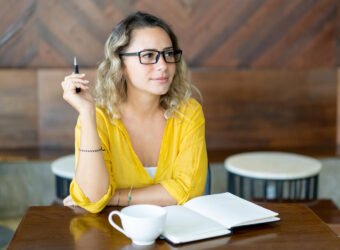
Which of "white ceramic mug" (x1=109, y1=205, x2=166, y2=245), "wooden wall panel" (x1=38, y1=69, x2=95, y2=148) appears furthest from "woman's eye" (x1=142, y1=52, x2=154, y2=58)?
"wooden wall panel" (x1=38, y1=69, x2=95, y2=148)

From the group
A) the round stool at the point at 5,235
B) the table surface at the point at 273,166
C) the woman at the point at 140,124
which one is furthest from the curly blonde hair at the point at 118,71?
the round stool at the point at 5,235

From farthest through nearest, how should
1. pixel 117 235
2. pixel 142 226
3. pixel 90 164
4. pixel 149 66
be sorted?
pixel 149 66
pixel 90 164
pixel 117 235
pixel 142 226

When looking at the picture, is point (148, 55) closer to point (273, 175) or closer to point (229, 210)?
point (229, 210)

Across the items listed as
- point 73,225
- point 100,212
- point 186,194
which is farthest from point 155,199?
point 73,225

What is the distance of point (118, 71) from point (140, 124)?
239 mm

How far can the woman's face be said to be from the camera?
6.79 ft

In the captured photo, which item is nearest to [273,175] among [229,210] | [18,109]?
[229,210]

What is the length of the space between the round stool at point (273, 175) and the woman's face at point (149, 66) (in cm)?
110

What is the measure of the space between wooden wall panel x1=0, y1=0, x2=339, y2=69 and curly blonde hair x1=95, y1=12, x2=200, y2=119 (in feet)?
5.75

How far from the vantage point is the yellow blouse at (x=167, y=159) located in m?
2.05

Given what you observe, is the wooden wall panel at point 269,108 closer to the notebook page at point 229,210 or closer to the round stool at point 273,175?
the round stool at point 273,175

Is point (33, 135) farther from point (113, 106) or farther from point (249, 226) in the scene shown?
point (249, 226)

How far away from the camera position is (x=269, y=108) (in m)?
4.07

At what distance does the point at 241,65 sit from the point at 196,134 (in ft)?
6.52
